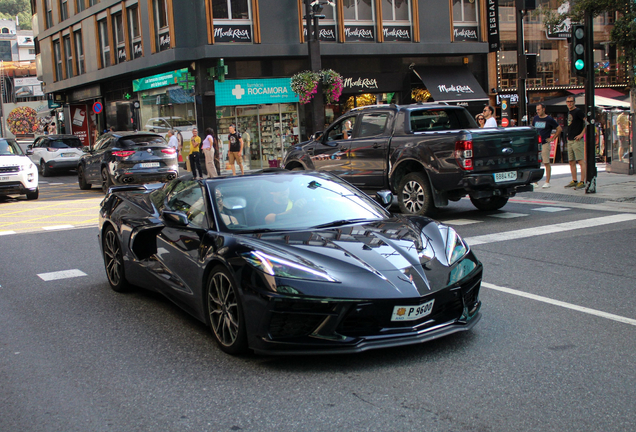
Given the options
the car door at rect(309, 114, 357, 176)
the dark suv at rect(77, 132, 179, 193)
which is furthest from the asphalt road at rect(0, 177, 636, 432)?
the dark suv at rect(77, 132, 179, 193)

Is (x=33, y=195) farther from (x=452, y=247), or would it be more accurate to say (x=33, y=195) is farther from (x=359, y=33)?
(x=359, y=33)

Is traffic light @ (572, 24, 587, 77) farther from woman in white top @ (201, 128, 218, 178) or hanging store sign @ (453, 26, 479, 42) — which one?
hanging store sign @ (453, 26, 479, 42)

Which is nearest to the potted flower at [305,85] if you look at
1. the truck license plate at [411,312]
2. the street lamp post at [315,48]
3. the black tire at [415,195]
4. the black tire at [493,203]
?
the street lamp post at [315,48]

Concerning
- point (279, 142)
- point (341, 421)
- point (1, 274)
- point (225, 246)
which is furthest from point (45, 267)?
point (279, 142)

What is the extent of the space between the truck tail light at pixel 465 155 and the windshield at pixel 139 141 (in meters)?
10.6

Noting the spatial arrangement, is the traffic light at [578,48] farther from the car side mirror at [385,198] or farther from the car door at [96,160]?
the car door at [96,160]

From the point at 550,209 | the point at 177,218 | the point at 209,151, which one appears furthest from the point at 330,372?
the point at 209,151

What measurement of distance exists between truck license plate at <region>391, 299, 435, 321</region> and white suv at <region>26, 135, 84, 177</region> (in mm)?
25463

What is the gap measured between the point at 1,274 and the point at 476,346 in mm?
5865

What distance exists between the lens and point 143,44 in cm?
2953

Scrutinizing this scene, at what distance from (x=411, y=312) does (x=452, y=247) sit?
878mm

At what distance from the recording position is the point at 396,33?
1153 inches

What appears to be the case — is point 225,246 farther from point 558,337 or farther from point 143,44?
point 143,44

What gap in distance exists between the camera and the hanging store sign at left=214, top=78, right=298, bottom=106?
2688cm
